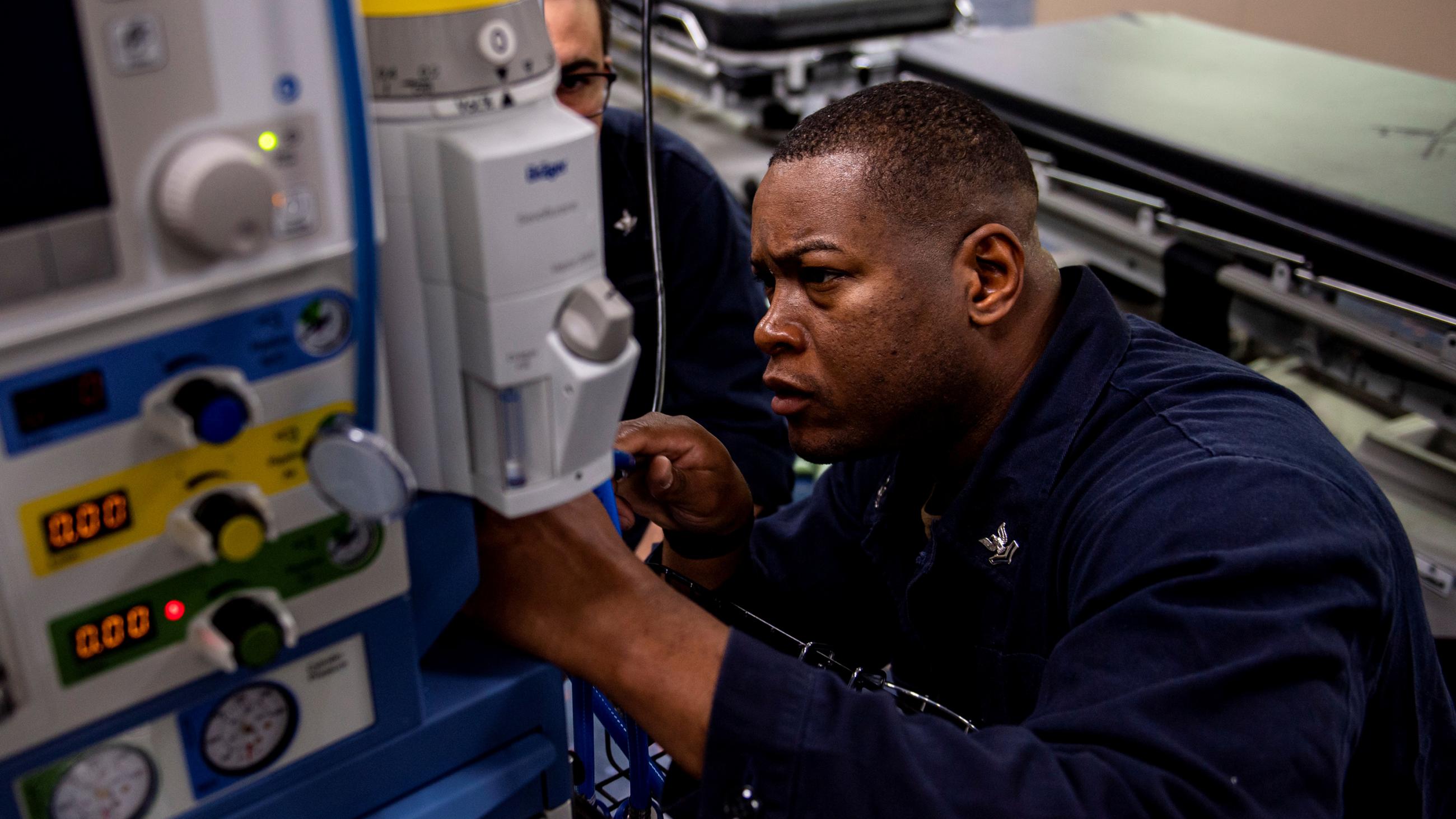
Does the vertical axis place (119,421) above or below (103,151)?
below

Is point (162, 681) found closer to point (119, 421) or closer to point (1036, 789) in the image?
point (119, 421)

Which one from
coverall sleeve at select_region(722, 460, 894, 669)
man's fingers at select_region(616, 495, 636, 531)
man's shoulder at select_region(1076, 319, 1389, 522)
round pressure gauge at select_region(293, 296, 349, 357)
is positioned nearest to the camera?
round pressure gauge at select_region(293, 296, 349, 357)

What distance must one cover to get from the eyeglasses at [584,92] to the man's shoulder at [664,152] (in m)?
0.06

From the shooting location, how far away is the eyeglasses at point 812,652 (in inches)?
50.2

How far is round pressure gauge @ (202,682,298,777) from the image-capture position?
3.03ft

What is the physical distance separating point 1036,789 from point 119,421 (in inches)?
28.8

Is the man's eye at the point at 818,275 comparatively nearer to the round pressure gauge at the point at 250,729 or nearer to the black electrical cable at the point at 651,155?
the black electrical cable at the point at 651,155

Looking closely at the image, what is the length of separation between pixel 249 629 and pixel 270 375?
7.3 inches

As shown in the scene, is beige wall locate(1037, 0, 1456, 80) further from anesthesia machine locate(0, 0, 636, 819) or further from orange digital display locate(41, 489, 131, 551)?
orange digital display locate(41, 489, 131, 551)

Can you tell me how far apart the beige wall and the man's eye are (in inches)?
182

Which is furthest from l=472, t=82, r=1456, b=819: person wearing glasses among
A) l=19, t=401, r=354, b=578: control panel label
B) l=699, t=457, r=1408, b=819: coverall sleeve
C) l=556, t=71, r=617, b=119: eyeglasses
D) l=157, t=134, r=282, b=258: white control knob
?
l=556, t=71, r=617, b=119: eyeglasses

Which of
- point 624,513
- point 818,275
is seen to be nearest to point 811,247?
point 818,275

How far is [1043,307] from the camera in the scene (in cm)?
159

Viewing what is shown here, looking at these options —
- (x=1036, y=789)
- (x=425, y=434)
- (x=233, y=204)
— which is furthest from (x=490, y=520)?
(x=1036, y=789)
